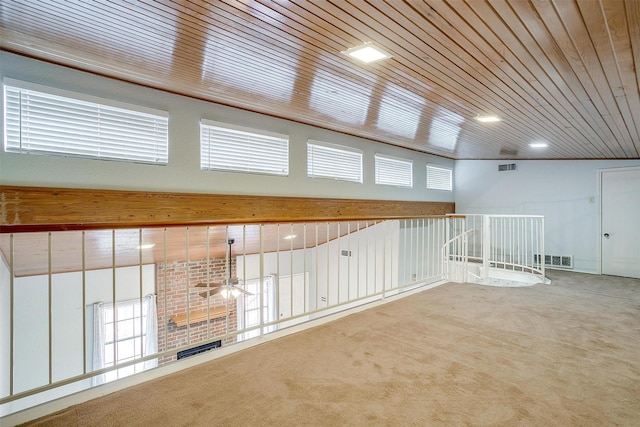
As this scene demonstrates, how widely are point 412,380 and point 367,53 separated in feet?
7.89

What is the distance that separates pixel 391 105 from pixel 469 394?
3.22 metres

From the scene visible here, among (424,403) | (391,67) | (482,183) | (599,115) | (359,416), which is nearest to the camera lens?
(359,416)

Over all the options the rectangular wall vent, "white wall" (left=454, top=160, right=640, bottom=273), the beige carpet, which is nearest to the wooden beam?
the beige carpet

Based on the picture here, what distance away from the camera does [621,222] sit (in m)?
6.12

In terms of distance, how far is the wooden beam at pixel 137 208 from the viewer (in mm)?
3076

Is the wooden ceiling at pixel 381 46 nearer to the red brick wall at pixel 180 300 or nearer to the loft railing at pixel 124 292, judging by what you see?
the loft railing at pixel 124 292

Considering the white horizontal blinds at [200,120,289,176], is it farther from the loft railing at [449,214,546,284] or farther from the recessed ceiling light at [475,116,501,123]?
the loft railing at [449,214,546,284]

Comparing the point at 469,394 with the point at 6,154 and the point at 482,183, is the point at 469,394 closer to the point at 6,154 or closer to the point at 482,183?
the point at 6,154

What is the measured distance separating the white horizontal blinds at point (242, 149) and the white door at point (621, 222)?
607 cm

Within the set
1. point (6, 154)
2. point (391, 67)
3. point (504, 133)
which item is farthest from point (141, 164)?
point (504, 133)

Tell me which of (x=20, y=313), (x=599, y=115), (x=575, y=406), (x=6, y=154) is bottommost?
(x=20, y=313)

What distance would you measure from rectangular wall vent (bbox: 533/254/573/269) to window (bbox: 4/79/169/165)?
7.27m

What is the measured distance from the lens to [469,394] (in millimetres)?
1924

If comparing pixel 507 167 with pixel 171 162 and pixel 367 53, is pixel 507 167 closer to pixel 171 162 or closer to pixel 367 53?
pixel 367 53
